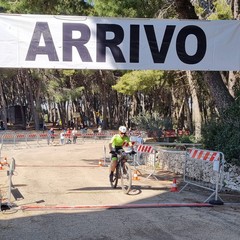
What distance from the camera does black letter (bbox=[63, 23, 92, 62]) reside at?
9.87 meters

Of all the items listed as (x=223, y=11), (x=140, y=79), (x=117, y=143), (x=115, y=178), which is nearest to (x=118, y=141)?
(x=117, y=143)

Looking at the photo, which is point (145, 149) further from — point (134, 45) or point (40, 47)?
point (40, 47)

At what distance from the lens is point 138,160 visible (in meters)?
18.4

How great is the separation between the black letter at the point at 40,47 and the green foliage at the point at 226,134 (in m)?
5.43

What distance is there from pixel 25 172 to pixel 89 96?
5150 cm

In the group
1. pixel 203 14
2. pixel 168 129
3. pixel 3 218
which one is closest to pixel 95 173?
pixel 3 218

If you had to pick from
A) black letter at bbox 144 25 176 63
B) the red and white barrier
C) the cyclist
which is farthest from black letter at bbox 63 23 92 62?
the red and white barrier

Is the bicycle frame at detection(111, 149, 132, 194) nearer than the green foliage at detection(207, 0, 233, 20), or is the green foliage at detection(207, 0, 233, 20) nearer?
the bicycle frame at detection(111, 149, 132, 194)

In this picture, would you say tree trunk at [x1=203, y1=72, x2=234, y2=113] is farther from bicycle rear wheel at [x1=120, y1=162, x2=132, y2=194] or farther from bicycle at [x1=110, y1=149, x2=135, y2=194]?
bicycle rear wheel at [x1=120, y1=162, x2=132, y2=194]

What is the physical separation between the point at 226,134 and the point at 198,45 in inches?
128

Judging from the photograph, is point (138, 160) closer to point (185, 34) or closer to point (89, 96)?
point (185, 34)

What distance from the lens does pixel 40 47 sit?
9.74m

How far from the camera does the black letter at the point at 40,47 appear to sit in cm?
970

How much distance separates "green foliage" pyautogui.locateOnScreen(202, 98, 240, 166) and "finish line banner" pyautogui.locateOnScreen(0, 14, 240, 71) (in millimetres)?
2313
